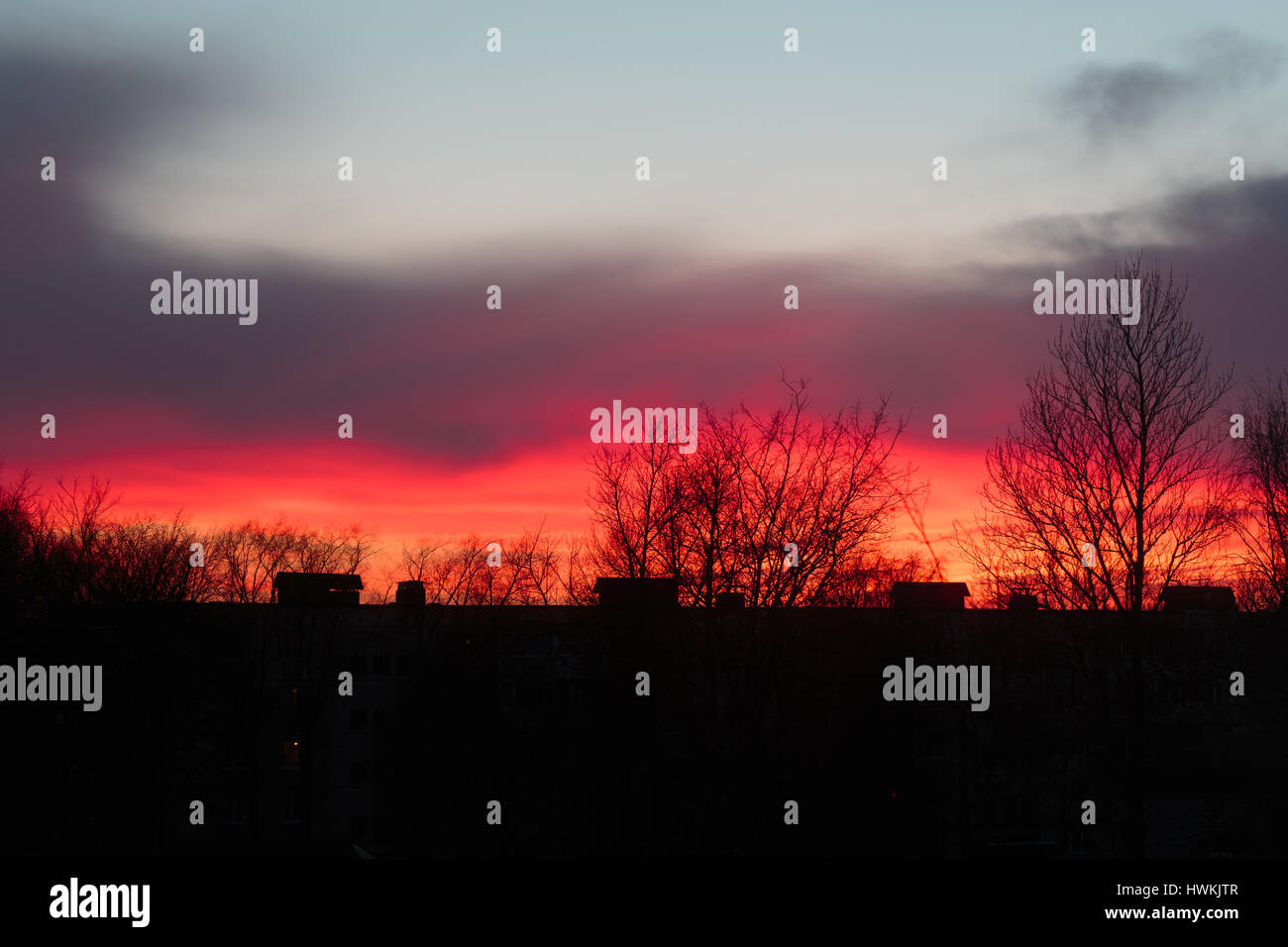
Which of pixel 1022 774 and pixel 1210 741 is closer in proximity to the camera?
pixel 1210 741

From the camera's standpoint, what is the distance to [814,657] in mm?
36719

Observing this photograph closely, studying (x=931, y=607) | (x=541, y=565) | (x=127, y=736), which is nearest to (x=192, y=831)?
(x=127, y=736)

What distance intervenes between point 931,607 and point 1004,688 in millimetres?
10866

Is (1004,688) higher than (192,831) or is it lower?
higher

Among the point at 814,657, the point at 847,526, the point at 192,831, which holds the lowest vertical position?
the point at 192,831

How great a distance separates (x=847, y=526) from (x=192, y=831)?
46050 mm

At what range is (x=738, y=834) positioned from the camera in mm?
34000

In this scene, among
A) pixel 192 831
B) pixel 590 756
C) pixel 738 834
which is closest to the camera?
pixel 738 834
